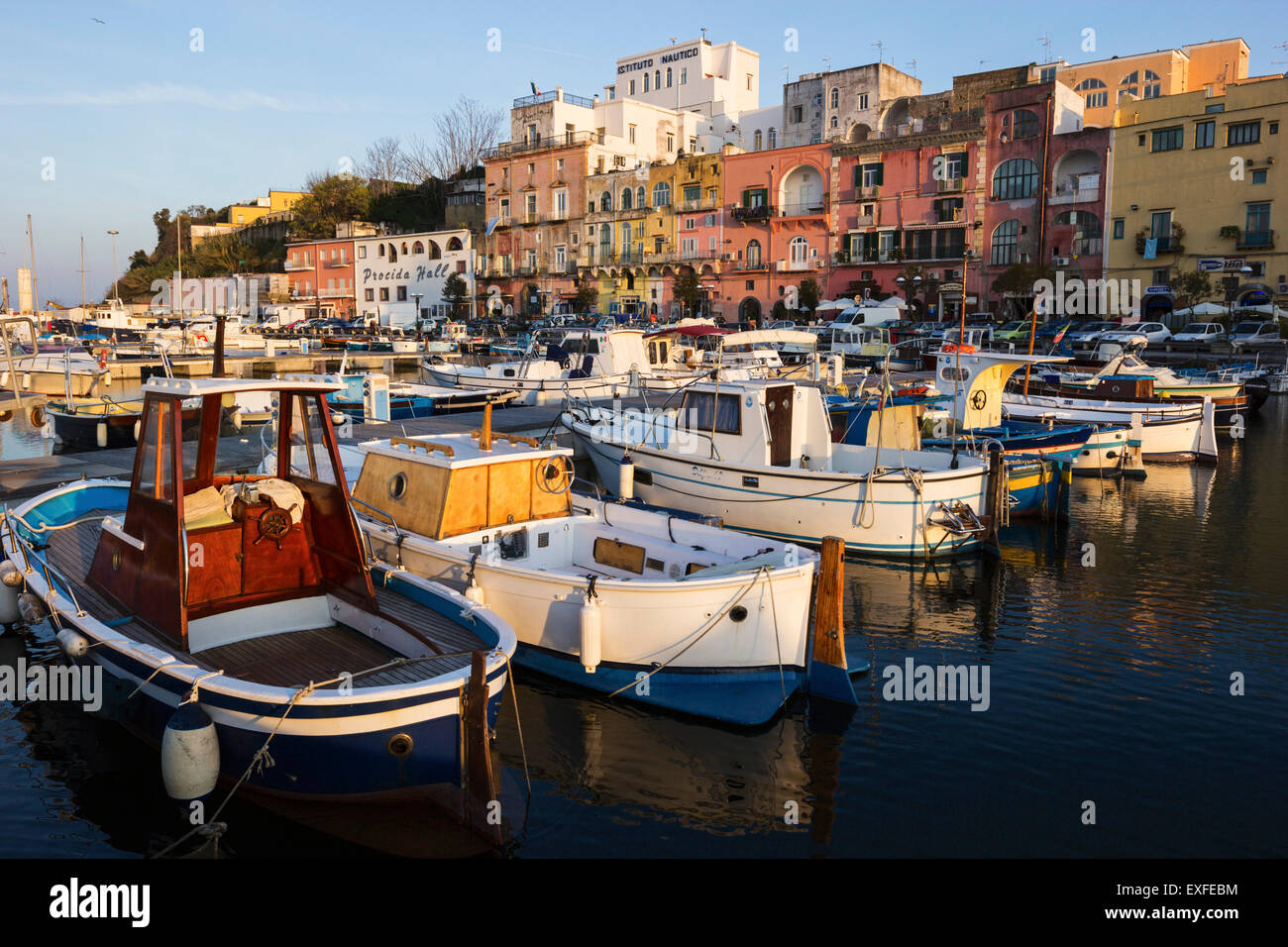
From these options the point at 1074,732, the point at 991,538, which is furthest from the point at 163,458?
the point at 991,538

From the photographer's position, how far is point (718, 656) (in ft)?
29.7

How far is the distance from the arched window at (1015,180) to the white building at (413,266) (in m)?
34.1

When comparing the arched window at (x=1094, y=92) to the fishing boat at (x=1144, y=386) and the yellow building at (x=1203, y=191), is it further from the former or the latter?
the fishing boat at (x=1144, y=386)

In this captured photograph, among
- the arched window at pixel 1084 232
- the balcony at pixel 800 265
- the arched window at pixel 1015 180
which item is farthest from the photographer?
the balcony at pixel 800 265

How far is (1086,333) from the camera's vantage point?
3928cm

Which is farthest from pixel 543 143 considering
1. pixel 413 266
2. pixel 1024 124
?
pixel 1024 124

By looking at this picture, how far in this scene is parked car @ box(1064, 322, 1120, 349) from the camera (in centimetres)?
3681

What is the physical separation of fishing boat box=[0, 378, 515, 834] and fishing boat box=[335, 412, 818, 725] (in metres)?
1.33

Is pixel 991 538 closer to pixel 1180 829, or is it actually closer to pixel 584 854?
pixel 1180 829

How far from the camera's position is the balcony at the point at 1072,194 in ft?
150

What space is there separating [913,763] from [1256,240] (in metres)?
43.1

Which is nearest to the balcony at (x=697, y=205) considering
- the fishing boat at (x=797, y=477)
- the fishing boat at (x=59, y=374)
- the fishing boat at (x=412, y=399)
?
the fishing boat at (x=412, y=399)

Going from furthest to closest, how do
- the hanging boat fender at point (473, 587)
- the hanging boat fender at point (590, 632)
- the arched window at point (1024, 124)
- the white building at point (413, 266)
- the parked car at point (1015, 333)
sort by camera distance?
the white building at point (413, 266) < the arched window at point (1024, 124) < the parked car at point (1015, 333) < the hanging boat fender at point (473, 587) < the hanging boat fender at point (590, 632)

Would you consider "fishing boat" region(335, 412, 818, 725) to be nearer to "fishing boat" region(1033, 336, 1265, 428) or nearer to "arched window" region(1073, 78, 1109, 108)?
"fishing boat" region(1033, 336, 1265, 428)
